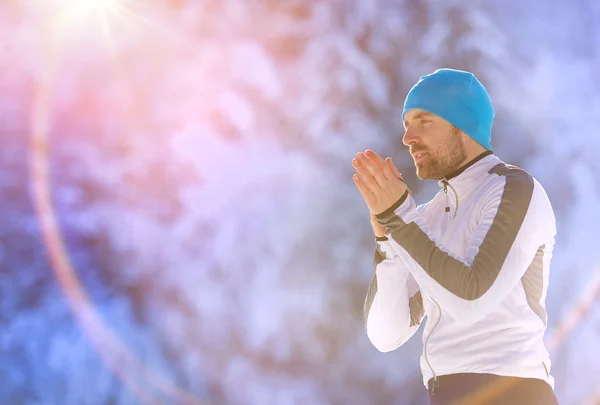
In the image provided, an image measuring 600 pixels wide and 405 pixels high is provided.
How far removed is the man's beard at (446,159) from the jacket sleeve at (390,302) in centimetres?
37

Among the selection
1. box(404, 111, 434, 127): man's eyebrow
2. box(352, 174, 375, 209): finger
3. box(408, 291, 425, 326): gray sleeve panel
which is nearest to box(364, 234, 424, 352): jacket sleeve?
box(408, 291, 425, 326): gray sleeve panel

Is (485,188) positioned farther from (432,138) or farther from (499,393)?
(499,393)

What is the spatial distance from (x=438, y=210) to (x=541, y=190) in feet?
1.29

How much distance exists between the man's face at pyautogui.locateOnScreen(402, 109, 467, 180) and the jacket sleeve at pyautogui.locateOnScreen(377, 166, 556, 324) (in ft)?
0.95

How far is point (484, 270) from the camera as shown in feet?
5.72

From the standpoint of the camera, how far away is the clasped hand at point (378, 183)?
1875 millimetres

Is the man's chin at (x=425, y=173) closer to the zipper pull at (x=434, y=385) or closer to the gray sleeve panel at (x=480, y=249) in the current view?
the gray sleeve panel at (x=480, y=249)

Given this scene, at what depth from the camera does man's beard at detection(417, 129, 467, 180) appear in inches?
86.3

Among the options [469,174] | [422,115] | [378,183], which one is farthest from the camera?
[422,115]

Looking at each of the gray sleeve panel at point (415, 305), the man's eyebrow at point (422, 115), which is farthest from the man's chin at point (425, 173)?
the gray sleeve panel at point (415, 305)

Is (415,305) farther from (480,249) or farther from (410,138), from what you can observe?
(410,138)

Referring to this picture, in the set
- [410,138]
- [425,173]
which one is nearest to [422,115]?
[410,138]

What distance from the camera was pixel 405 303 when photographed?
2.18m

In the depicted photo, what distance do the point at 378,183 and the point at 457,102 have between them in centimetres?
58
